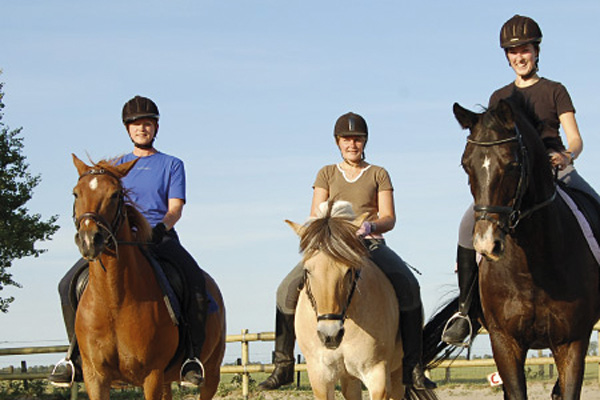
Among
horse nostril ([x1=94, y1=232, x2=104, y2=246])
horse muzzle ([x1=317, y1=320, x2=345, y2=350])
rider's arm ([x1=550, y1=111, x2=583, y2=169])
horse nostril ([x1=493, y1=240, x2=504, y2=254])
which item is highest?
rider's arm ([x1=550, y1=111, x2=583, y2=169])

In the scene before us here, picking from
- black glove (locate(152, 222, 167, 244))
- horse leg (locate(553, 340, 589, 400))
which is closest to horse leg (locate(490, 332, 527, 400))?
horse leg (locate(553, 340, 589, 400))

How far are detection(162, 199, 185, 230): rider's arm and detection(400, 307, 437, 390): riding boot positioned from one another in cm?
234

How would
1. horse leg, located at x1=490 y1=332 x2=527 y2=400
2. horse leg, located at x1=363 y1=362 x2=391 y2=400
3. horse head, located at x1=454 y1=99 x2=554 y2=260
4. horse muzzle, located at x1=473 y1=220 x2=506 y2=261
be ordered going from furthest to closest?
horse leg, located at x1=363 y1=362 x2=391 y2=400
horse leg, located at x1=490 y1=332 x2=527 y2=400
horse head, located at x1=454 y1=99 x2=554 y2=260
horse muzzle, located at x1=473 y1=220 x2=506 y2=261

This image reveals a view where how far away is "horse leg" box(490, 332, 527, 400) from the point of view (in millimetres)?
7066

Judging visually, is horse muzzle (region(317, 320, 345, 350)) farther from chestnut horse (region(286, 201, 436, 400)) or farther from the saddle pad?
the saddle pad

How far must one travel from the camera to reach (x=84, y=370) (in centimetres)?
823

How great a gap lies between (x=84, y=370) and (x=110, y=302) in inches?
27.5

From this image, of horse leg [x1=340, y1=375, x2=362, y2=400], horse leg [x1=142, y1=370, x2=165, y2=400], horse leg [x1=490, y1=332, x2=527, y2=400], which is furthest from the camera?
horse leg [x1=340, y1=375, x2=362, y2=400]

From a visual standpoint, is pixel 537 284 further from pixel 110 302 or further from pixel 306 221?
pixel 110 302

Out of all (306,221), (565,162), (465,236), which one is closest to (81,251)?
(306,221)

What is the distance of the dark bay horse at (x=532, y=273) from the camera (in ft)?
21.6

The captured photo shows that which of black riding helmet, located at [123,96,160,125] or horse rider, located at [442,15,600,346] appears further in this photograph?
black riding helmet, located at [123,96,160,125]

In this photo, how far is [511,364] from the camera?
23.3 ft

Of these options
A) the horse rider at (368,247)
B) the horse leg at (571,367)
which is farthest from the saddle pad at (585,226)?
the horse rider at (368,247)
